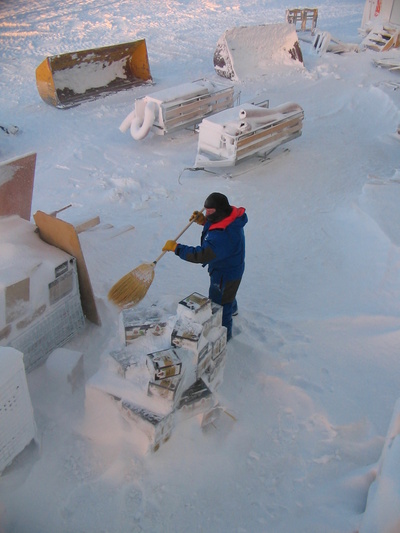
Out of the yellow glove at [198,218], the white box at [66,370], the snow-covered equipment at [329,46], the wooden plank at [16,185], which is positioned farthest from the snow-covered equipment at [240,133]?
the snow-covered equipment at [329,46]

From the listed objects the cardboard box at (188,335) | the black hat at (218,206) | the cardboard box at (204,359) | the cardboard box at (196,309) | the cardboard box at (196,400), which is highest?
the black hat at (218,206)

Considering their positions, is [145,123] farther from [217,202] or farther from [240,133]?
[217,202]

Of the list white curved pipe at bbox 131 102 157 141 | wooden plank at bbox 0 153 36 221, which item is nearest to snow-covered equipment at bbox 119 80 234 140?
white curved pipe at bbox 131 102 157 141

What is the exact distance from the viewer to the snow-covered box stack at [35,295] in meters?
3.88

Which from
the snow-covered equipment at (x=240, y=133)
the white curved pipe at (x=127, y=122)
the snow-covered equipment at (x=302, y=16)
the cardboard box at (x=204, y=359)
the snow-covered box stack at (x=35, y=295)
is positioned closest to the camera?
the cardboard box at (x=204, y=359)

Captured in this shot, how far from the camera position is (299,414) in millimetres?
3855

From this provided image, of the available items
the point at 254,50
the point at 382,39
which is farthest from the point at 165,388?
the point at 382,39

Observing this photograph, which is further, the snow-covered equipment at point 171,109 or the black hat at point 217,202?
the snow-covered equipment at point 171,109

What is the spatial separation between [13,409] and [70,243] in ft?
5.55

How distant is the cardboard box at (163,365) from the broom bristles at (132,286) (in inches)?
55.2

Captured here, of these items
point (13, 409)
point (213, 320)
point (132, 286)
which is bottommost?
point (132, 286)

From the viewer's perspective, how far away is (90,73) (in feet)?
36.2

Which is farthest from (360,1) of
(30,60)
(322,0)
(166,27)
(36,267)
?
(36,267)

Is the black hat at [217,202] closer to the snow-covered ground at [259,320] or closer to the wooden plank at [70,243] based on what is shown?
the snow-covered ground at [259,320]
